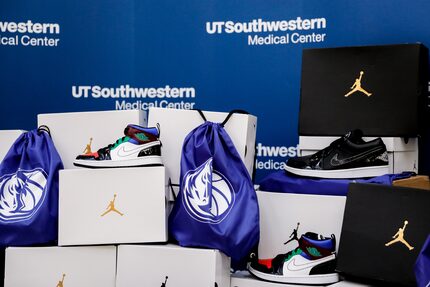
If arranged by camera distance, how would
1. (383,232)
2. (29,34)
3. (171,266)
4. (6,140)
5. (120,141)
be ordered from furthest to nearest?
(29,34)
(6,140)
(120,141)
(171,266)
(383,232)

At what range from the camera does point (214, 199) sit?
224cm

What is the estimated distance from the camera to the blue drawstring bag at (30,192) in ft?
7.54

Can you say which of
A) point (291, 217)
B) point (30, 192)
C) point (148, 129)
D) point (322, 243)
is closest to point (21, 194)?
point (30, 192)

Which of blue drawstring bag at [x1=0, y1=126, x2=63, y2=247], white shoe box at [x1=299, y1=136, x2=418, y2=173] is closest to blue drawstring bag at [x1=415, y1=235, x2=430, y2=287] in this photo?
white shoe box at [x1=299, y1=136, x2=418, y2=173]

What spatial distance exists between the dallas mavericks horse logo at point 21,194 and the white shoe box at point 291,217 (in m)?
0.81

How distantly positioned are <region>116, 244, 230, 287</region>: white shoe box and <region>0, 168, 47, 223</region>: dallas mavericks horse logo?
366 mm

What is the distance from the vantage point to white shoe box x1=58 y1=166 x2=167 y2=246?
7.38ft

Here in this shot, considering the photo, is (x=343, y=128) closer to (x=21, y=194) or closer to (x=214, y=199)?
(x=214, y=199)

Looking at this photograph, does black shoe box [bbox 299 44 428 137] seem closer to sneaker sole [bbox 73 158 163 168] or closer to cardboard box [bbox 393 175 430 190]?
cardboard box [bbox 393 175 430 190]

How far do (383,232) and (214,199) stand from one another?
0.58 metres

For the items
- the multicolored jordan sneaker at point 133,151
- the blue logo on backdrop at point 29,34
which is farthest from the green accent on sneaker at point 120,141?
the blue logo on backdrop at point 29,34

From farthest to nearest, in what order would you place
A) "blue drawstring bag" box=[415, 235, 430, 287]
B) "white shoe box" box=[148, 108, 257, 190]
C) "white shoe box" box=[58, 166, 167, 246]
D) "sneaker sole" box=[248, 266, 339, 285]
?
"white shoe box" box=[148, 108, 257, 190]
"white shoe box" box=[58, 166, 167, 246]
"sneaker sole" box=[248, 266, 339, 285]
"blue drawstring bag" box=[415, 235, 430, 287]

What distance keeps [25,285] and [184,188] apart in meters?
0.68

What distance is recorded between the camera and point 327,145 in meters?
2.55
